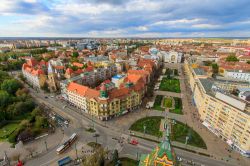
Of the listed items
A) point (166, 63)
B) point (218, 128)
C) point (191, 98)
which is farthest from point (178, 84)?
point (166, 63)

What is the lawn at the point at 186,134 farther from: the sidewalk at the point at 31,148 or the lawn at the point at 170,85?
the sidewalk at the point at 31,148

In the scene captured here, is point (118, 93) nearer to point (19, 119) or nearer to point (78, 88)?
point (78, 88)

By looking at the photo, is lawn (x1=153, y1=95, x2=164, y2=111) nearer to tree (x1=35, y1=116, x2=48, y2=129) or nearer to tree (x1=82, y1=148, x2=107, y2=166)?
tree (x1=82, y1=148, x2=107, y2=166)

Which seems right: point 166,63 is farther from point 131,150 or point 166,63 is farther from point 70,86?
point 131,150

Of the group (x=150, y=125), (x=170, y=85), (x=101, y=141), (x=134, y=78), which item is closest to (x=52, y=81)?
(x=134, y=78)

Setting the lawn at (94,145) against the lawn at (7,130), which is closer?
the lawn at (94,145)

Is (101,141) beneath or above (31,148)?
beneath

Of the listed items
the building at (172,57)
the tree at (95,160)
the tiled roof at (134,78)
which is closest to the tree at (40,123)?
the tree at (95,160)
